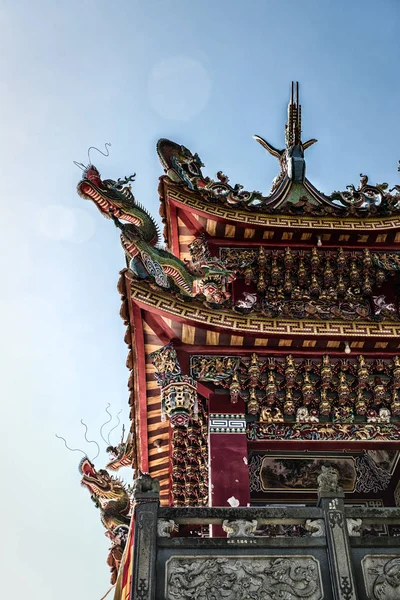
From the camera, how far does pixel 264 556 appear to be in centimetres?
809

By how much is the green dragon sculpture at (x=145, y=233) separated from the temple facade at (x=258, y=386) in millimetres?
32

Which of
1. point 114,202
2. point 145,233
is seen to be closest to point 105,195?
point 114,202

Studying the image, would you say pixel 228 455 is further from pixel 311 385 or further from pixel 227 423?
pixel 311 385

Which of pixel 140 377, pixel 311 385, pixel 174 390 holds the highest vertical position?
pixel 140 377

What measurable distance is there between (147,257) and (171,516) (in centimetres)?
481

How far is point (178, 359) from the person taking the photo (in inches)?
465

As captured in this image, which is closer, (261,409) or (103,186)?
(261,409)

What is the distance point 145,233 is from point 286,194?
346cm

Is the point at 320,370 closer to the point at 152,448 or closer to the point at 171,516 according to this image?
the point at 152,448

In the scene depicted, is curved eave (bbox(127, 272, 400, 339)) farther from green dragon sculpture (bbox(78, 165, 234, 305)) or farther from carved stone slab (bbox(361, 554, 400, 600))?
carved stone slab (bbox(361, 554, 400, 600))

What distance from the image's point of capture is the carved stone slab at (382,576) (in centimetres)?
786

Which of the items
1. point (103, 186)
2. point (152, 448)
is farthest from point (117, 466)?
point (103, 186)

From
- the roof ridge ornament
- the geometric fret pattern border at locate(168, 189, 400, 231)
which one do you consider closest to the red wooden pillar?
the geometric fret pattern border at locate(168, 189, 400, 231)

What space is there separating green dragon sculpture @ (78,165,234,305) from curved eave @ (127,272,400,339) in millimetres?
814
